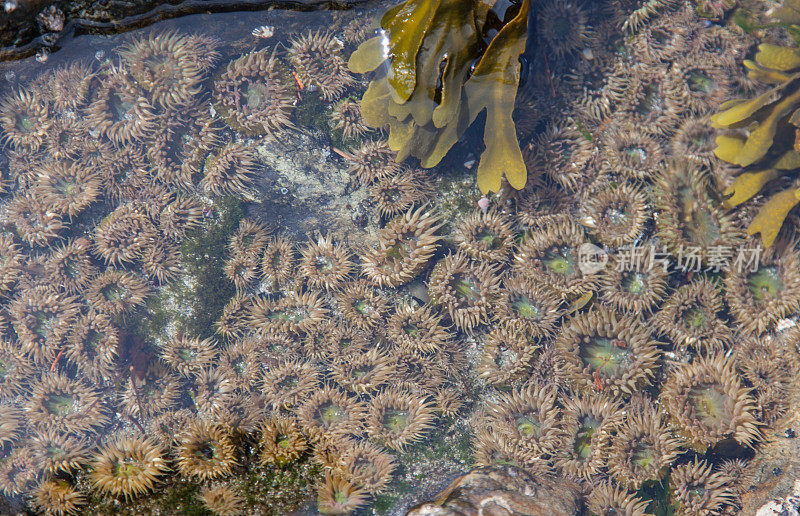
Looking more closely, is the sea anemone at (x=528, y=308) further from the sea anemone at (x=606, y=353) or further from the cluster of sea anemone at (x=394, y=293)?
the sea anemone at (x=606, y=353)

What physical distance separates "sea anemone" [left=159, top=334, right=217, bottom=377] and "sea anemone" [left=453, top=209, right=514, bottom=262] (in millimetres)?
2577

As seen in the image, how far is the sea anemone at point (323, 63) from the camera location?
4.04m

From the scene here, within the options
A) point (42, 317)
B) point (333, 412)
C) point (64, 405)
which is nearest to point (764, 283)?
point (333, 412)

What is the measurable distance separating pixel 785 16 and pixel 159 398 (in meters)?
6.56

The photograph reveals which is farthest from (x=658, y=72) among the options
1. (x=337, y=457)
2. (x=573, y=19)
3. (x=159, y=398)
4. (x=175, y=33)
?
(x=159, y=398)

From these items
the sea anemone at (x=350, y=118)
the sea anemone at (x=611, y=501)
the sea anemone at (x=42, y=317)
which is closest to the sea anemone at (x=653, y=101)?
the sea anemone at (x=350, y=118)

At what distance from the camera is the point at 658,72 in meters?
3.87

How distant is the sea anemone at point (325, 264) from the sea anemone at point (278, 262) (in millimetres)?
98

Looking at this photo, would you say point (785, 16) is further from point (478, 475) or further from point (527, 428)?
point (478, 475)

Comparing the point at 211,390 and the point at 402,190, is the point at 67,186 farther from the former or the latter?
the point at 402,190

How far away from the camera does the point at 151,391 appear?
4258 millimetres

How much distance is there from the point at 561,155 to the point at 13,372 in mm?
5954

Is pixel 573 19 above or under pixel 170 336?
above

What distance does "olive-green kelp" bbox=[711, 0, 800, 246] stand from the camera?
3.57m
